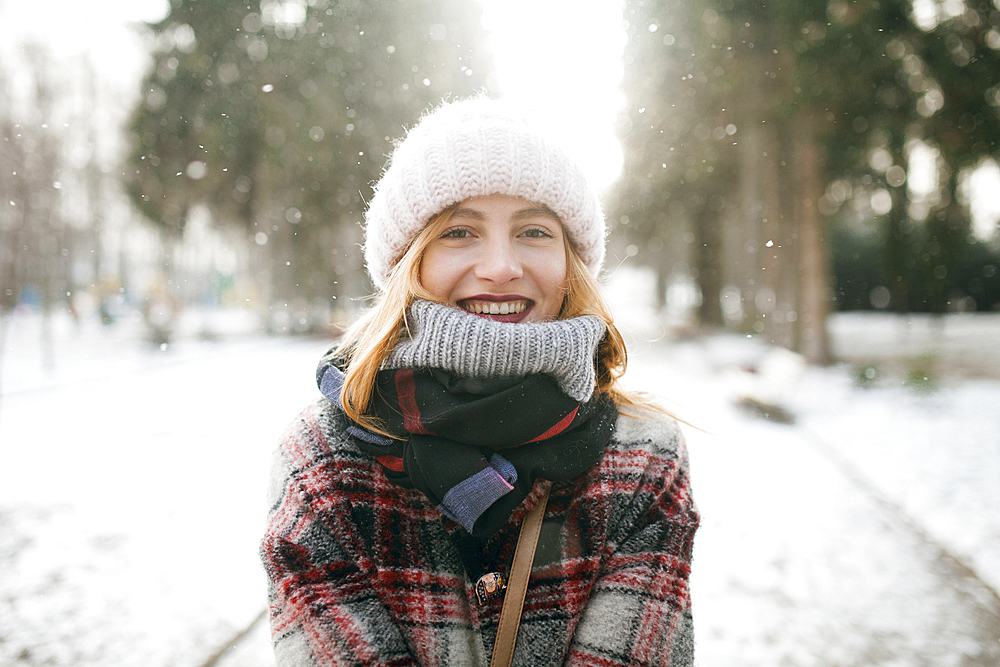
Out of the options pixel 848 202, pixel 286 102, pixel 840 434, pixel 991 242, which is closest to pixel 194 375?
pixel 286 102

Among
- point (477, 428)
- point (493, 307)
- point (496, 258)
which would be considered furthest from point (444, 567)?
point (496, 258)

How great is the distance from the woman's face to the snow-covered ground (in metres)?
0.63

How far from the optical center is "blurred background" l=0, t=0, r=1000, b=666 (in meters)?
2.70

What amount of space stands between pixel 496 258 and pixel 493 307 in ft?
0.42

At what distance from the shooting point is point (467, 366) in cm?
126

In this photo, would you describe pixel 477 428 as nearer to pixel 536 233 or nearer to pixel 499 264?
pixel 499 264

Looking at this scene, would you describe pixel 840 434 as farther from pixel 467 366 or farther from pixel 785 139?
pixel 785 139

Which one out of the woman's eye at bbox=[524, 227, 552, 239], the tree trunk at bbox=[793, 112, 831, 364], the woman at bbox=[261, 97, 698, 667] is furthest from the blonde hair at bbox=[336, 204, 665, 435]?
the tree trunk at bbox=[793, 112, 831, 364]

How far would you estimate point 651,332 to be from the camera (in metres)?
17.2

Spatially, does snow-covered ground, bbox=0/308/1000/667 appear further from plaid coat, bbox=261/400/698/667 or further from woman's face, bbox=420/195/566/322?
woman's face, bbox=420/195/566/322

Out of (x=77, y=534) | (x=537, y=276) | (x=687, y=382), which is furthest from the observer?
(x=687, y=382)

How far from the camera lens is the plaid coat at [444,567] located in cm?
114

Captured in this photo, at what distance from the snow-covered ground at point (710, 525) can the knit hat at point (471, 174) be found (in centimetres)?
74

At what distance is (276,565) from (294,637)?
0.48 feet
